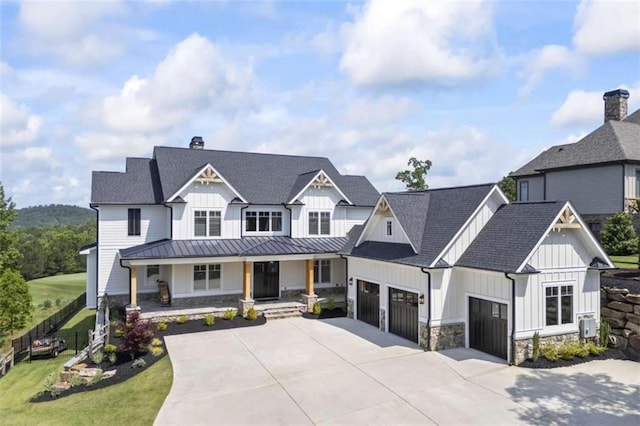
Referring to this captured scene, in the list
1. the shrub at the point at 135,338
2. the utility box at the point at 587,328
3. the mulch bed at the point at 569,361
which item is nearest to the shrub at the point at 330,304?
the shrub at the point at 135,338

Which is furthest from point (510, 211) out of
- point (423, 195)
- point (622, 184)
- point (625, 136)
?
point (625, 136)

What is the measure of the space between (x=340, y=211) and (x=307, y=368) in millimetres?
12486

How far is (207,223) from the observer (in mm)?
21109

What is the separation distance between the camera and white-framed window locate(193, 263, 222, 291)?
2041 cm

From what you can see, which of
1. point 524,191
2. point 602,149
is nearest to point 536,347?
point 602,149

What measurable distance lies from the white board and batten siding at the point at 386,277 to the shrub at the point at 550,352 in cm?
369

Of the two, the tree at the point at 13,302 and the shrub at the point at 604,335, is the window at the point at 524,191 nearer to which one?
the shrub at the point at 604,335

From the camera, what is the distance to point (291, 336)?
16266mm

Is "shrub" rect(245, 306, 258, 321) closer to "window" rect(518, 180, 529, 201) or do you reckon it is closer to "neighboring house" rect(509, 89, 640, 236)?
"neighboring house" rect(509, 89, 640, 236)

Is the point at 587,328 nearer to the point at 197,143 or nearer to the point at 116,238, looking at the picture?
the point at 116,238

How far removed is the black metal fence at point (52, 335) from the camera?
18875 millimetres

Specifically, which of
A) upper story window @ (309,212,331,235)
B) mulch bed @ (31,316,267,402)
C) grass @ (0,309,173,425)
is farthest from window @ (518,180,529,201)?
grass @ (0,309,173,425)

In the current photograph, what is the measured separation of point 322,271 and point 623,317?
1354 centimetres

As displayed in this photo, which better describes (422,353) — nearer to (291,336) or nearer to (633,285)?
(291,336)
